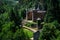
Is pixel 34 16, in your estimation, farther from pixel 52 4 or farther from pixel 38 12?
pixel 52 4

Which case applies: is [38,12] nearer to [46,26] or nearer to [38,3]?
[38,3]

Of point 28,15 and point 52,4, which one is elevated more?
point 52,4

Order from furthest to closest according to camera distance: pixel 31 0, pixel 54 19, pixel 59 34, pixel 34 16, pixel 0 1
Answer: pixel 0 1
pixel 31 0
pixel 34 16
pixel 54 19
pixel 59 34

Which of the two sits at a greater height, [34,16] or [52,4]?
[52,4]

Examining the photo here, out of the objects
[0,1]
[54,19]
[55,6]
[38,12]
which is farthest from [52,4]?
[0,1]

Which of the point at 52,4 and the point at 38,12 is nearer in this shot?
the point at 52,4

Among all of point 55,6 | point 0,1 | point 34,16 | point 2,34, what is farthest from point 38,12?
point 2,34

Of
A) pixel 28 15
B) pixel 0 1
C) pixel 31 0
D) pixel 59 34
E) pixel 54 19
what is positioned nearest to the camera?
pixel 59 34

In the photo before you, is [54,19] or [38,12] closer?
[54,19]

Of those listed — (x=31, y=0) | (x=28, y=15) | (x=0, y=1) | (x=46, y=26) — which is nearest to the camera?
(x=46, y=26)
